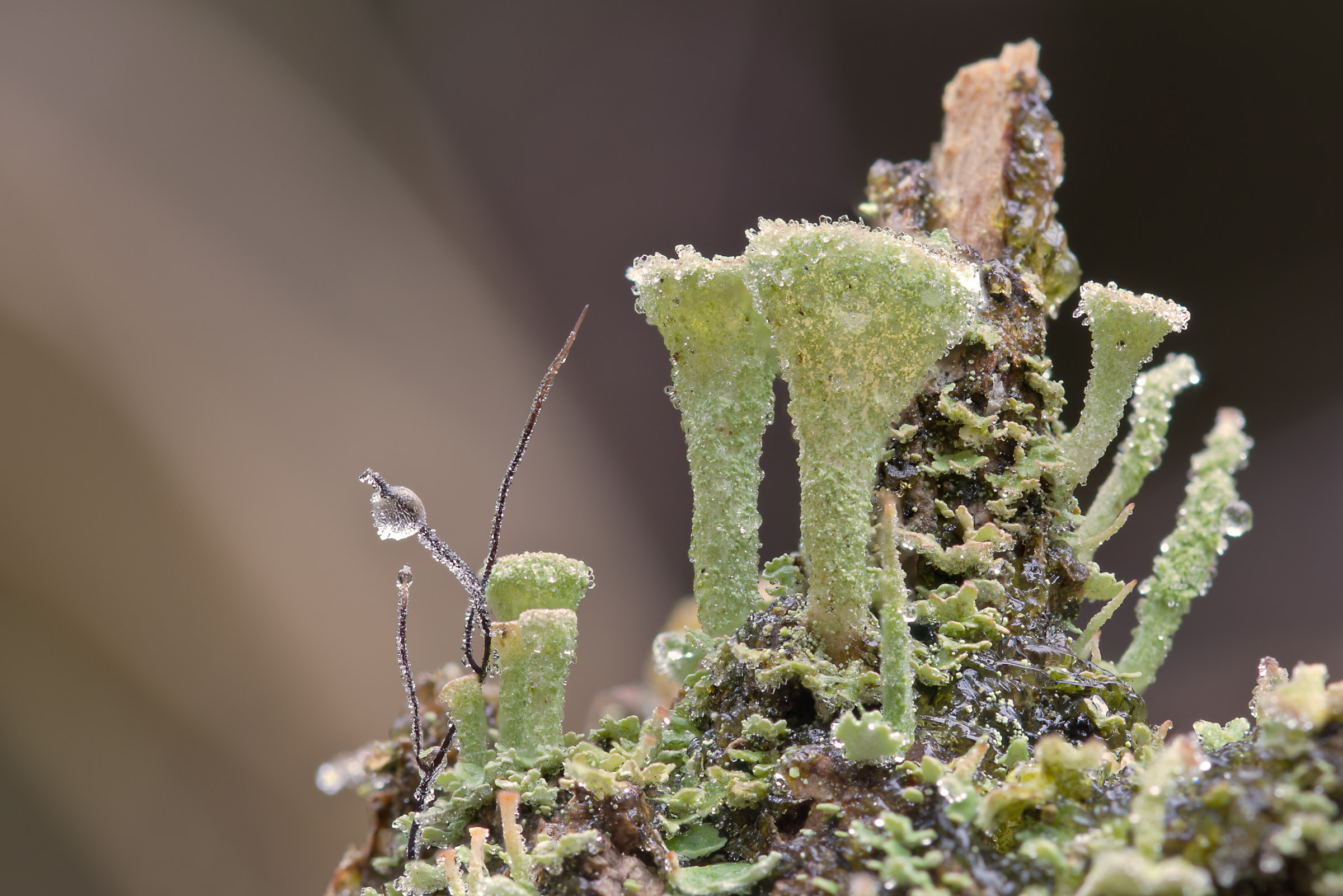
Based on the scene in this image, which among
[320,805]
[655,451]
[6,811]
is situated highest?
[655,451]

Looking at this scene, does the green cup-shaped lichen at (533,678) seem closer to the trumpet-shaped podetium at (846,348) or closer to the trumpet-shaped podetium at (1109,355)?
the trumpet-shaped podetium at (846,348)

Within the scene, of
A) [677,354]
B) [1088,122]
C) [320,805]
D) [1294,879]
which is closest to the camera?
[1294,879]

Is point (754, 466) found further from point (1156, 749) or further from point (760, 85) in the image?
point (760, 85)

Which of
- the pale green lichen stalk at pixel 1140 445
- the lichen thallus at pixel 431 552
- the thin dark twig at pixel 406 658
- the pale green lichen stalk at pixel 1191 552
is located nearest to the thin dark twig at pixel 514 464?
the lichen thallus at pixel 431 552

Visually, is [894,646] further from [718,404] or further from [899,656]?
[718,404]

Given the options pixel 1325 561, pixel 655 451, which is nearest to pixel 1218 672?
pixel 1325 561

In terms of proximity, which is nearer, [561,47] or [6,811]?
[6,811]
